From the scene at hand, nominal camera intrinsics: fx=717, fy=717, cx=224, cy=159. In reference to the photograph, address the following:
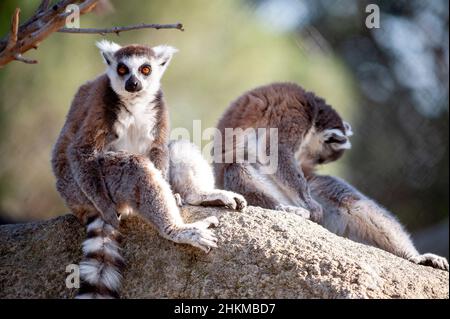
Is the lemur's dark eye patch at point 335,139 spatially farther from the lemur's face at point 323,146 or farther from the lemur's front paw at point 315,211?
the lemur's front paw at point 315,211

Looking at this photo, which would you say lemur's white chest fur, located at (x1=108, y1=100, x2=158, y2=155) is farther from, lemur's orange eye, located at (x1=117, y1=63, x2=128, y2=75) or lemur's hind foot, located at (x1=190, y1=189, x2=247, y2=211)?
lemur's hind foot, located at (x1=190, y1=189, x2=247, y2=211)

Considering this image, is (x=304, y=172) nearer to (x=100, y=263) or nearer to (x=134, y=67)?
(x=134, y=67)

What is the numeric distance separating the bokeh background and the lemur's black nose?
3.61m

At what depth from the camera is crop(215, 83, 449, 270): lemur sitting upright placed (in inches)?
204

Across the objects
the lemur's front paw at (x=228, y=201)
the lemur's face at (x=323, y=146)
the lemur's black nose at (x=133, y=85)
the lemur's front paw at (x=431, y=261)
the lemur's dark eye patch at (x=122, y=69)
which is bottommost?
the lemur's front paw at (x=431, y=261)

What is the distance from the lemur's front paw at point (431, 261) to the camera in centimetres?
450

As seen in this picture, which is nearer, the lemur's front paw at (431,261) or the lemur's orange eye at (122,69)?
the lemur's orange eye at (122,69)

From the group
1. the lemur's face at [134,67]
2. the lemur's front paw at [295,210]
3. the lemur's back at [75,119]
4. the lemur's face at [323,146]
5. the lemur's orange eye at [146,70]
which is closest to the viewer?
the lemur's back at [75,119]

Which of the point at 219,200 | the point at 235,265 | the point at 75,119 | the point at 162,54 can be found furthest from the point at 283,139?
the point at 235,265

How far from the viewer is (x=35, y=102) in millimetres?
8703

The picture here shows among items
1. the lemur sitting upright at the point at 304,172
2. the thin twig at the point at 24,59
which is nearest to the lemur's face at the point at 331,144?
the lemur sitting upright at the point at 304,172

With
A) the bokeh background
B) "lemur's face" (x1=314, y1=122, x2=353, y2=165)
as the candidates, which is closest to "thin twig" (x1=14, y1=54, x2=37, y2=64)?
"lemur's face" (x1=314, y1=122, x2=353, y2=165)

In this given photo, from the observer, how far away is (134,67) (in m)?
4.45

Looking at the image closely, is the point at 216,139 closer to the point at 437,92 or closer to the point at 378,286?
the point at 378,286
